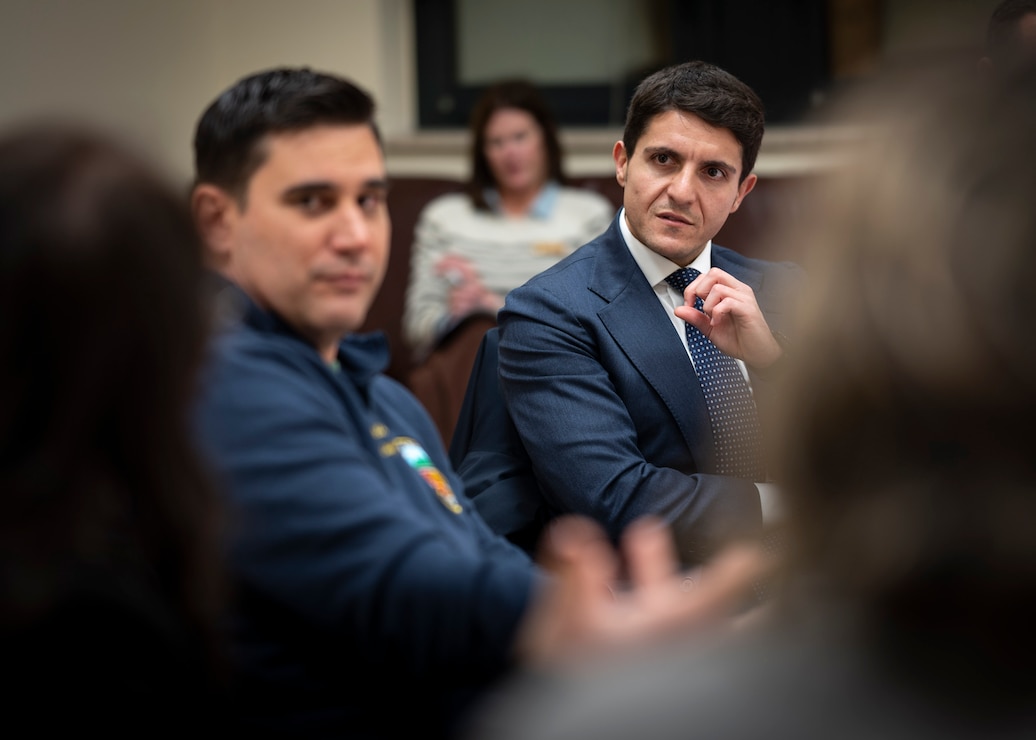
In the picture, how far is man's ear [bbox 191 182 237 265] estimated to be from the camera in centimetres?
122

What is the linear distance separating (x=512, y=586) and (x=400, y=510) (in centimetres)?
13

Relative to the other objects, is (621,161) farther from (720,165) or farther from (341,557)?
(341,557)

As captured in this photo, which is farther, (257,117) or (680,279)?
(680,279)

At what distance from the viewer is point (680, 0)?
4258mm

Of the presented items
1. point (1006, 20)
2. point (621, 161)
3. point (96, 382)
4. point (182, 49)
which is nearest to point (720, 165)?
point (621, 161)

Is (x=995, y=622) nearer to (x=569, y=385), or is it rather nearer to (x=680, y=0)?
(x=569, y=385)

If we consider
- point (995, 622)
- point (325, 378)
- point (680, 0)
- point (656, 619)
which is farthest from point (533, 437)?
point (680, 0)

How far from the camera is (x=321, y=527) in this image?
3.29 feet

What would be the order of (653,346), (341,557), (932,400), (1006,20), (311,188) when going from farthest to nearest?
(1006,20) → (653,346) → (311,188) → (341,557) → (932,400)

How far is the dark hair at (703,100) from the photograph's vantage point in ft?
6.04

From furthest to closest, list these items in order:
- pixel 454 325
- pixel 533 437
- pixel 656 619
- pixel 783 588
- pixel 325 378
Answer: pixel 454 325 < pixel 533 437 < pixel 325 378 < pixel 656 619 < pixel 783 588

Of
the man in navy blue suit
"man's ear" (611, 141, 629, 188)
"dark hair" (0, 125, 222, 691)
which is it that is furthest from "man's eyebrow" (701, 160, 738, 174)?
"dark hair" (0, 125, 222, 691)

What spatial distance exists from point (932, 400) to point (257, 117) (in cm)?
78

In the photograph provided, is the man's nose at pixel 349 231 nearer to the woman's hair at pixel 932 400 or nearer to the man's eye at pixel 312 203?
the man's eye at pixel 312 203
